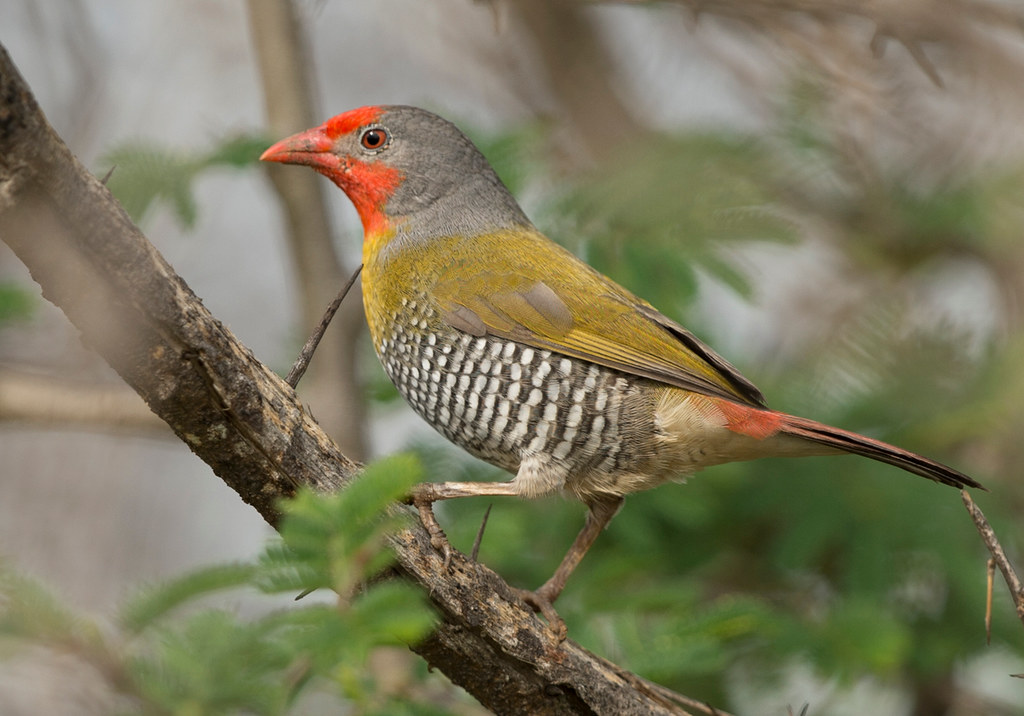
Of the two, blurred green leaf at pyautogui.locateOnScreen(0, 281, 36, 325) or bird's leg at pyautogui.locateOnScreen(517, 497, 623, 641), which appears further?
blurred green leaf at pyautogui.locateOnScreen(0, 281, 36, 325)

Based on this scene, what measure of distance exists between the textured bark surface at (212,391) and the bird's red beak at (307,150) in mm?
1981

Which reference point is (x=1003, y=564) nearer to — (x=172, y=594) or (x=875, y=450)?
(x=875, y=450)

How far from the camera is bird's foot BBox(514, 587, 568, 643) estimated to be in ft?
10.1

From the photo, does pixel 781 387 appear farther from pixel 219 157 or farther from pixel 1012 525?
pixel 219 157

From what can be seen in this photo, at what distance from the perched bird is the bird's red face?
1.56ft

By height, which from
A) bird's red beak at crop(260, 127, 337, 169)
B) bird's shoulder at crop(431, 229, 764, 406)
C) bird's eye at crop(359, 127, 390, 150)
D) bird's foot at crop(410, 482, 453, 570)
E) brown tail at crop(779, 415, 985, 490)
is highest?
bird's eye at crop(359, 127, 390, 150)

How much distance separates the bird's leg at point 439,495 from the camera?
2.85 m

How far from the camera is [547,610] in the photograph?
3398 mm

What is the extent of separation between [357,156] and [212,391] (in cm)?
224

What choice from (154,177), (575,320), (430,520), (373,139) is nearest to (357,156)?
(373,139)

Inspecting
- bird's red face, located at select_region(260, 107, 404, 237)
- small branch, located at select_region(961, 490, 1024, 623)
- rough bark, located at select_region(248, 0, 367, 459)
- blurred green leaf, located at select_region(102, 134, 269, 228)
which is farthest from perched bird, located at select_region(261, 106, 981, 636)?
rough bark, located at select_region(248, 0, 367, 459)

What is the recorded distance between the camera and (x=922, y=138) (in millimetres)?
6730

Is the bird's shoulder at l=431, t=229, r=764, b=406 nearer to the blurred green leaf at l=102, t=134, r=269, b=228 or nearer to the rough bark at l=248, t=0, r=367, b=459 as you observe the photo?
the blurred green leaf at l=102, t=134, r=269, b=228

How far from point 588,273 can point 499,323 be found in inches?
20.3
